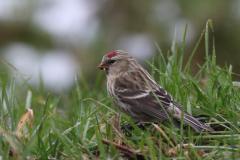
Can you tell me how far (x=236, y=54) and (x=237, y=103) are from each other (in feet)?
13.9

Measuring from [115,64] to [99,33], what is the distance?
362cm

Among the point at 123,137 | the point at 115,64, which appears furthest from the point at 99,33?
the point at 123,137

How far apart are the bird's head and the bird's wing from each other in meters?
0.34

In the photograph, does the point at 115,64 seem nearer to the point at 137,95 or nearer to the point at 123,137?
the point at 137,95

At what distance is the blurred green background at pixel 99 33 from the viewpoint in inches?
263

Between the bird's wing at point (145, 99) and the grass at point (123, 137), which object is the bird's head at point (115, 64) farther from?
the grass at point (123, 137)

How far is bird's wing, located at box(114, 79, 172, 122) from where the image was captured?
9.82ft

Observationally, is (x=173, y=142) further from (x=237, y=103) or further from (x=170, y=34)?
(x=170, y=34)

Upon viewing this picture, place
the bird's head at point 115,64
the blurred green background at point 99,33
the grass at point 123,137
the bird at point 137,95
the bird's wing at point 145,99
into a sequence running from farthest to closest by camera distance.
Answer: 1. the blurred green background at point 99,33
2. the bird's head at point 115,64
3. the bird's wing at point 145,99
4. the bird at point 137,95
5. the grass at point 123,137

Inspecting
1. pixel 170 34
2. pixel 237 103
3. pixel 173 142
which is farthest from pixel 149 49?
pixel 173 142

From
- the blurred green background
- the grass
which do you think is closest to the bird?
the grass

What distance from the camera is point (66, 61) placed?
24.5ft

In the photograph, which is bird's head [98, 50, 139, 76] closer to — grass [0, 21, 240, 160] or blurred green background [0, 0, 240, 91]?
grass [0, 21, 240, 160]

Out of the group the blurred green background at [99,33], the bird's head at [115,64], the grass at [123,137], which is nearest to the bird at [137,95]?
the bird's head at [115,64]
